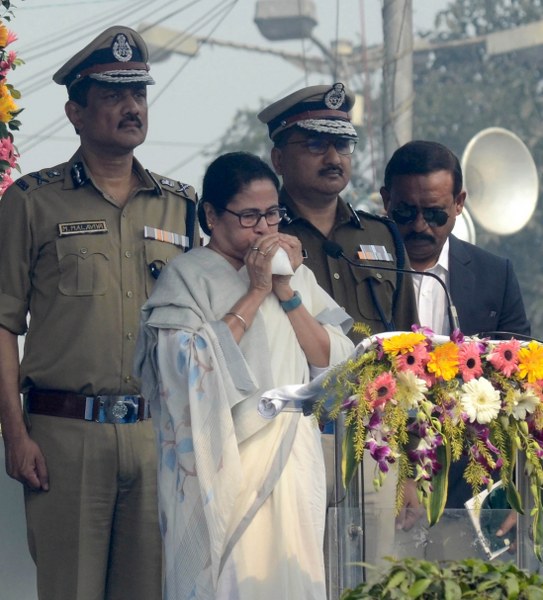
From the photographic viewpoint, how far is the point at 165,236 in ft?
16.5

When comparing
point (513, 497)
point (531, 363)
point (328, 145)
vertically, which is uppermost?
point (328, 145)

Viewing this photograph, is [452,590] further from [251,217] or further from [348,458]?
[251,217]

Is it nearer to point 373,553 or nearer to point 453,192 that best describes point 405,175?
point 453,192

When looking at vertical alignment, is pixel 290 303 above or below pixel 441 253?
below

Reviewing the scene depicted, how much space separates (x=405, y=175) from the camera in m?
5.20

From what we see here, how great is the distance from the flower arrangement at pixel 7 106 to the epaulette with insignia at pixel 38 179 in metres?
0.16

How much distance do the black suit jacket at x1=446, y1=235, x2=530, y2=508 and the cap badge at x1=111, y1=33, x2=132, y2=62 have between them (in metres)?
1.33

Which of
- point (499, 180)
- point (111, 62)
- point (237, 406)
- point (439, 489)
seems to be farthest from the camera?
point (499, 180)

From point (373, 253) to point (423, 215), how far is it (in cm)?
27

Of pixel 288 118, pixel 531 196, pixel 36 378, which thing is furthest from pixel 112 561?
pixel 531 196

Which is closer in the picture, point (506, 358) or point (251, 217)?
point (506, 358)

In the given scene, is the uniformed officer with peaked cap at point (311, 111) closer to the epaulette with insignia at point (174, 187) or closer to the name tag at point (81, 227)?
the epaulette with insignia at point (174, 187)

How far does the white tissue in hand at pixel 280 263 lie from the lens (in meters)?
4.30

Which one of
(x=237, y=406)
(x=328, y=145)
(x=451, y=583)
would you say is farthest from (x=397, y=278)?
(x=451, y=583)
